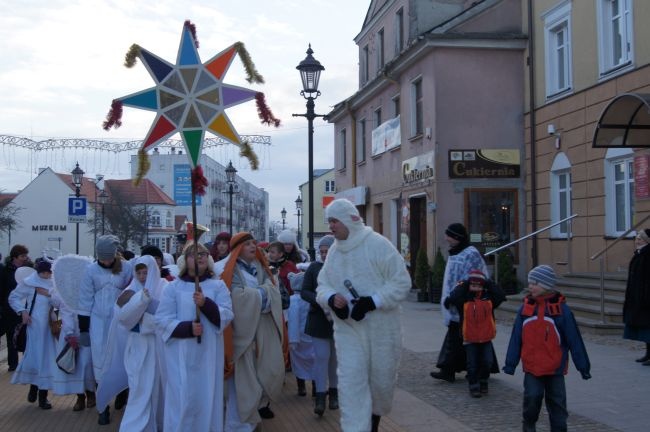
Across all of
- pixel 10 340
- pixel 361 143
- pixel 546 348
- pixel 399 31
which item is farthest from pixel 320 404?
pixel 361 143

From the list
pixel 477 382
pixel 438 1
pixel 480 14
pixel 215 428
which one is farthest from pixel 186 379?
pixel 438 1

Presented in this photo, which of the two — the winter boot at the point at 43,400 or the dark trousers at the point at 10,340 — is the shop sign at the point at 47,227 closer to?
the dark trousers at the point at 10,340

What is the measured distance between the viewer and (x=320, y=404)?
25.7 feet

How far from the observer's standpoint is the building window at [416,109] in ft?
75.3

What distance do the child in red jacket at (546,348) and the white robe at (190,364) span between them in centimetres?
245

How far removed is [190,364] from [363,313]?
1.55m

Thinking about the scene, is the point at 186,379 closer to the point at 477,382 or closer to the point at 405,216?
the point at 477,382

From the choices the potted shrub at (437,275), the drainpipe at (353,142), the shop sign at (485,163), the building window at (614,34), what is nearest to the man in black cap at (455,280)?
the building window at (614,34)

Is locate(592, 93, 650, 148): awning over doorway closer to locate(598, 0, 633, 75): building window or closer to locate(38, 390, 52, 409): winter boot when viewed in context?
locate(598, 0, 633, 75): building window

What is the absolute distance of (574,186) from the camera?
17812 mm

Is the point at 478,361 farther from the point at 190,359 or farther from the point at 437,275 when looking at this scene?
the point at 437,275

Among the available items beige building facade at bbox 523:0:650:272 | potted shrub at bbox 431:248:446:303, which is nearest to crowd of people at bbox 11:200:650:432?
beige building facade at bbox 523:0:650:272

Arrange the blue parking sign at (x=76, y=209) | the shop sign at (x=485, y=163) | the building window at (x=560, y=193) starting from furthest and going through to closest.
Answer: the blue parking sign at (x=76, y=209), the shop sign at (x=485, y=163), the building window at (x=560, y=193)

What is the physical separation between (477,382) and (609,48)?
1061 cm
